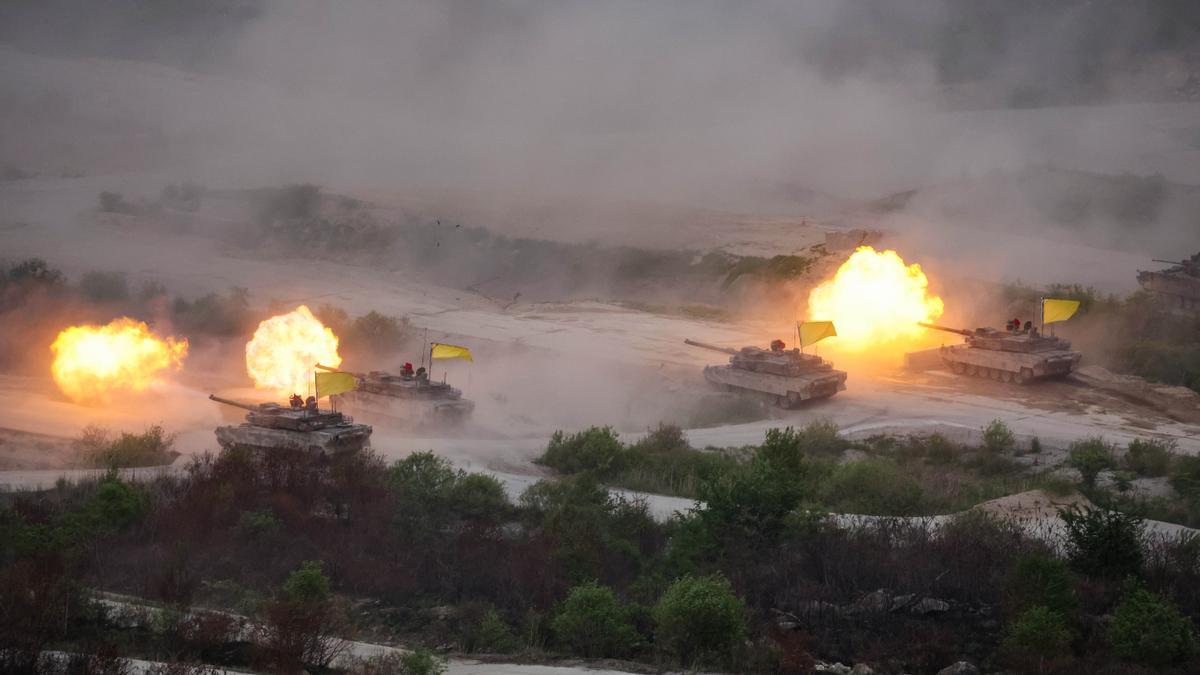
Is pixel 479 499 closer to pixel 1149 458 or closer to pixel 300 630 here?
pixel 300 630

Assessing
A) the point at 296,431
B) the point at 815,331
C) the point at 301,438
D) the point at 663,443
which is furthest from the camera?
the point at 815,331

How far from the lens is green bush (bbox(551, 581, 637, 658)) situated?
17719mm

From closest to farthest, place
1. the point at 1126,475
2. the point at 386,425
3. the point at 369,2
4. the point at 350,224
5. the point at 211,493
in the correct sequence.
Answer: the point at 211,493 → the point at 1126,475 → the point at 386,425 → the point at 350,224 → the point at 369,2

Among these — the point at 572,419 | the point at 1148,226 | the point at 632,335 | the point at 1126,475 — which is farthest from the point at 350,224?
the point at 1126,475

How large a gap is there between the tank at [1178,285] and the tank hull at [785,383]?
1247 centimetres

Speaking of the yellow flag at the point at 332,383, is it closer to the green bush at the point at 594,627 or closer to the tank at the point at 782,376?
the tank at the point at 782,376

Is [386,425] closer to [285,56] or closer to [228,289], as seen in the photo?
[228,289]

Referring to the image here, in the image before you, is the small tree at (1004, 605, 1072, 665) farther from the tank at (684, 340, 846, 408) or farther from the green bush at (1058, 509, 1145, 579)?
the tank at (684, 340, 846, 408)

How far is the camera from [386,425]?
30.9 metres

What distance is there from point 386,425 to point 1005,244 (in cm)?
2916

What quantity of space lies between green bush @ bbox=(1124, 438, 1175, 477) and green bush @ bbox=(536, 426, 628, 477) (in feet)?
33.4

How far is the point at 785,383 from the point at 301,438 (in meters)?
12.7

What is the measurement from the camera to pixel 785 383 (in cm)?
3362

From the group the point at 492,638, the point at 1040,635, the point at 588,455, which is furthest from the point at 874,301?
the point at 492,638
